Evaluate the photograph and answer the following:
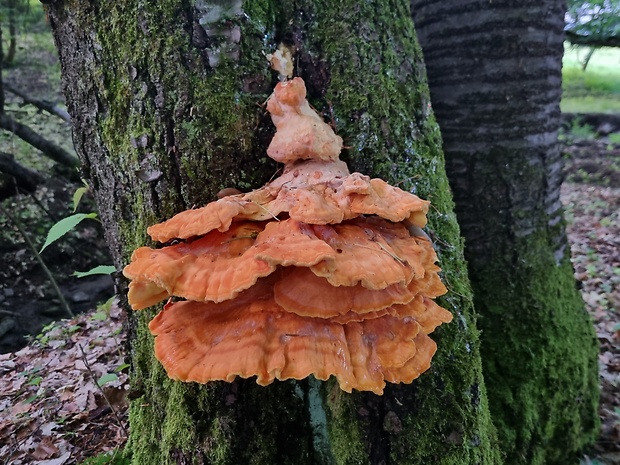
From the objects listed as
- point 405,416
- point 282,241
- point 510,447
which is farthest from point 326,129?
point 510,447

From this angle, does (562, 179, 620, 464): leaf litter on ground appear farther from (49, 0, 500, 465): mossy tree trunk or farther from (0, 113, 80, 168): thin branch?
(0, 113, 80, 168): thin branch

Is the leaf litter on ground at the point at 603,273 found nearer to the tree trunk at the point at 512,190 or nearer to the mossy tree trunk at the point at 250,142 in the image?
the tree trunk at the point at 512,190

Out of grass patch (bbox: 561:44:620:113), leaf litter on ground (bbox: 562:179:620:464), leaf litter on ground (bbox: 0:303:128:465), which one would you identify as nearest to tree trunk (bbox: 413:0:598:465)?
leaf litter on ground (bbox: 562:179:620:464)

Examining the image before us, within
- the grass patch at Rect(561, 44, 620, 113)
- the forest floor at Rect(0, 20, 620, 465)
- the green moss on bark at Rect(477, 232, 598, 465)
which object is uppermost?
the grass patch at Rect(561, 44, 620, 113)

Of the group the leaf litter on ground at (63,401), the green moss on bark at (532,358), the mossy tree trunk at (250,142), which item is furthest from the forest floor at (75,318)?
the mossy tree trunk at (250,142)

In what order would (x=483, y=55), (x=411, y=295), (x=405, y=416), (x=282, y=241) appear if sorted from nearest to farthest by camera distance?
(x=282, y=241), (x=411, y=295), (x=405, y=416), (x=483, y=55)

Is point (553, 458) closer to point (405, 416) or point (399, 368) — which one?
point (405, 416)
